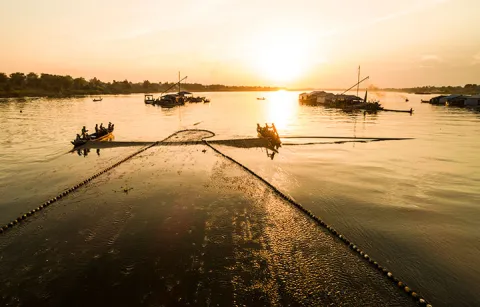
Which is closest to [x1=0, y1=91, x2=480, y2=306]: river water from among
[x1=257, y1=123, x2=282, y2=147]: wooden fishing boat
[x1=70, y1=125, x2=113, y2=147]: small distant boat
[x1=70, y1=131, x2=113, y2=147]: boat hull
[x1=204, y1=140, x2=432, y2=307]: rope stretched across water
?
[x1=204, y1=140, x2=432, y2=307]: rope stretched across water

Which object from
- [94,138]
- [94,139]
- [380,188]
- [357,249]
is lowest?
[357,249]

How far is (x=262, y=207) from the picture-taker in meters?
14.4

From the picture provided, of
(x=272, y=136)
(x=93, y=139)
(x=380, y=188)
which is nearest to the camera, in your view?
(x=380, y=188)

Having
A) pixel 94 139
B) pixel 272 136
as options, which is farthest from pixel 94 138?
pixel 272 136

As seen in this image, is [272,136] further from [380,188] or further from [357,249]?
[357,249]

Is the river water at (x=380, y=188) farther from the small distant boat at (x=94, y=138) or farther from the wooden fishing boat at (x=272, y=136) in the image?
the small distant boat at (x=94, y=138)

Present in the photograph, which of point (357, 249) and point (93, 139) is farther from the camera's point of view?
point (93, 139)

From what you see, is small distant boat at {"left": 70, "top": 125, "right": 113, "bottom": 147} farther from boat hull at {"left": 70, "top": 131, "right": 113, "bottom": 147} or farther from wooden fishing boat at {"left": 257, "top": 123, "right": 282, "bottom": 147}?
wooden fishing boat at {"left": 257, "top": 123, "right": 282, "bottom": 147}

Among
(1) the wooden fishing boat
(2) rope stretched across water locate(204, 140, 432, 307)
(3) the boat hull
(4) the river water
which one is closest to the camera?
(2) rope stretched across water locate(204, 140, 432, 307)

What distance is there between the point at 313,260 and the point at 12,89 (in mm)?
196779

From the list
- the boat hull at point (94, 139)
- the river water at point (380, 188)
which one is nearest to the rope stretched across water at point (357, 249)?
the river water at point (380, 188)

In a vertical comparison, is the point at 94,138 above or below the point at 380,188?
above

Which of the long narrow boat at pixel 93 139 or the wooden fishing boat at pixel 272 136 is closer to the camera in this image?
the long narrow boat at pixel 93 139

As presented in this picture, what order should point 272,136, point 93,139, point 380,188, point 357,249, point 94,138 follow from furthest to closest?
1. point 272,136
2. point 94,138
3. point 93,139
4. point 380,188
5. point 357,249
